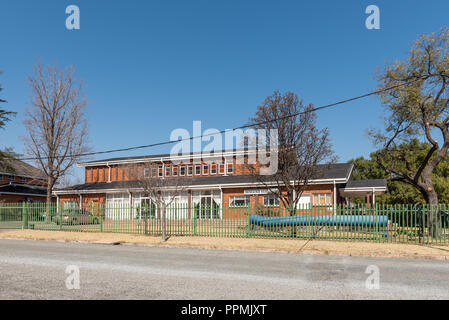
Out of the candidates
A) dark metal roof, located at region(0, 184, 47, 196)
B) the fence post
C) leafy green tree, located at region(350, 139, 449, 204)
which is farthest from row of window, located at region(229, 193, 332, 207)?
dark metal roof, located at region(0, 184, 47, 196)

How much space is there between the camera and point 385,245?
48.3 ft

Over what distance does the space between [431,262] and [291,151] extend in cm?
989

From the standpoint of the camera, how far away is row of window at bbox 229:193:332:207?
2780 cm

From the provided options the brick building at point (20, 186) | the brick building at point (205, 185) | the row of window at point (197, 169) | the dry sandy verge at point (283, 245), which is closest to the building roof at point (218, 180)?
the brick building at point (205, 185)

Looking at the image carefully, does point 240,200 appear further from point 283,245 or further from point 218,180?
point 283,245

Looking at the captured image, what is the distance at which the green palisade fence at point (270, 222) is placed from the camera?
15.9 metres

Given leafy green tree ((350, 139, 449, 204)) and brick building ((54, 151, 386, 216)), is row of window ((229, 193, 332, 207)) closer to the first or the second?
brick building ((54, 151, 386, 216))

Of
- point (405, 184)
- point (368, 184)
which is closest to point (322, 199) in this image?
point (368, 184)

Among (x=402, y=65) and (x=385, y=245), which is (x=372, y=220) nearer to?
(x=385, y=245)

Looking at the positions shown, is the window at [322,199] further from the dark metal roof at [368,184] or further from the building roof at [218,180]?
the dark metal roof at [368,184]

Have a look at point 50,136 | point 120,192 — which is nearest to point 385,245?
point 120,192

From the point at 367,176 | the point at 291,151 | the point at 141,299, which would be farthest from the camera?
the point at 367,176

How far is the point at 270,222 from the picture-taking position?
1809cm

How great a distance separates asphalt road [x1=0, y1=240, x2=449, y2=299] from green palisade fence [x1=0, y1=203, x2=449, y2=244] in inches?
164
